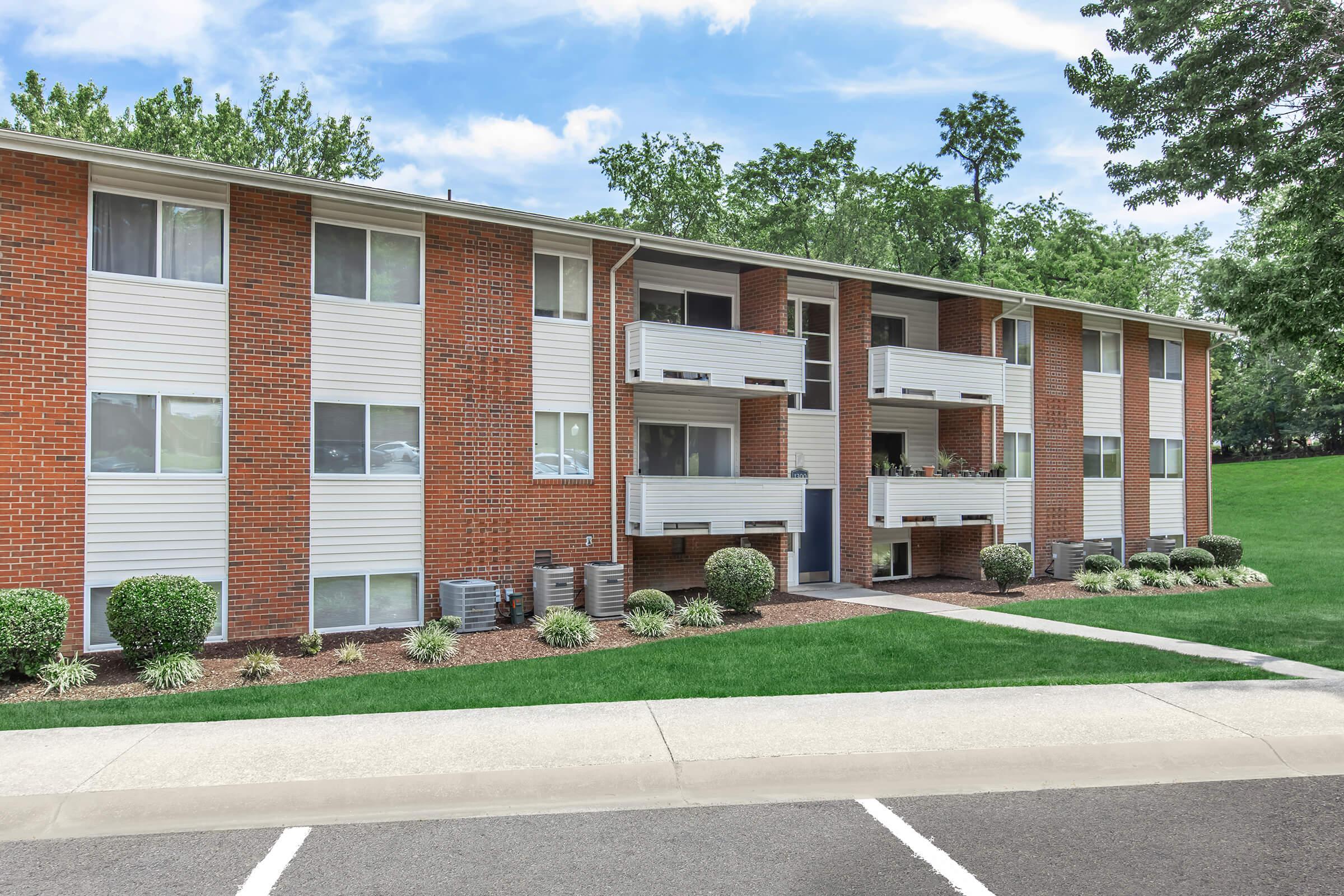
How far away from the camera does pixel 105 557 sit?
38.8ft

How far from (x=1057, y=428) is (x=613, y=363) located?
1240cm

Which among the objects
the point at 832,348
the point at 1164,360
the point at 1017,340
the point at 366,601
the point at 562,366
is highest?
the point at 1017,340

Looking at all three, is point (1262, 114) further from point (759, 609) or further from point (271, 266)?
point (271, 266)

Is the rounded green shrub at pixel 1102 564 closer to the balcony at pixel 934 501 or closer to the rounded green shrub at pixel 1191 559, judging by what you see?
the rounded green shrub at pixel 1191 559

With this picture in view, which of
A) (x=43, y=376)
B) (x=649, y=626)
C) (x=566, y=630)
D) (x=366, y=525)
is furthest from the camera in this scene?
(x=366, y=525)

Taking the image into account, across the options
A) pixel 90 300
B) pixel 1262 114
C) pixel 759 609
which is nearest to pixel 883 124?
pixel 1262 114

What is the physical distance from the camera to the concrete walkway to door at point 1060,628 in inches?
414

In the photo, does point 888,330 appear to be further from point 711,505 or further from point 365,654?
point 365,654

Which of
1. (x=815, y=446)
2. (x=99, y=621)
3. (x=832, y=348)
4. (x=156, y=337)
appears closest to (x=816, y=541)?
(x=815, y=446)

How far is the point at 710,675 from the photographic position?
33.2ft

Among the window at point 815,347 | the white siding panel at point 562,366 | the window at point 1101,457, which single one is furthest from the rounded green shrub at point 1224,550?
the white siding panel at point 562,366

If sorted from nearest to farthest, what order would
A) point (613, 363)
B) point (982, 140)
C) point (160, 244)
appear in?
point (160, 244) < point (613, 363) < point (982, 140)

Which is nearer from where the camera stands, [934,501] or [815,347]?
[934,501]

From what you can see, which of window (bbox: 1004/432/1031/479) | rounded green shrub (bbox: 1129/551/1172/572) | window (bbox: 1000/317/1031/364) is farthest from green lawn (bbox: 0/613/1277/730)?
window (bbox: 1000/317/1031/364)
